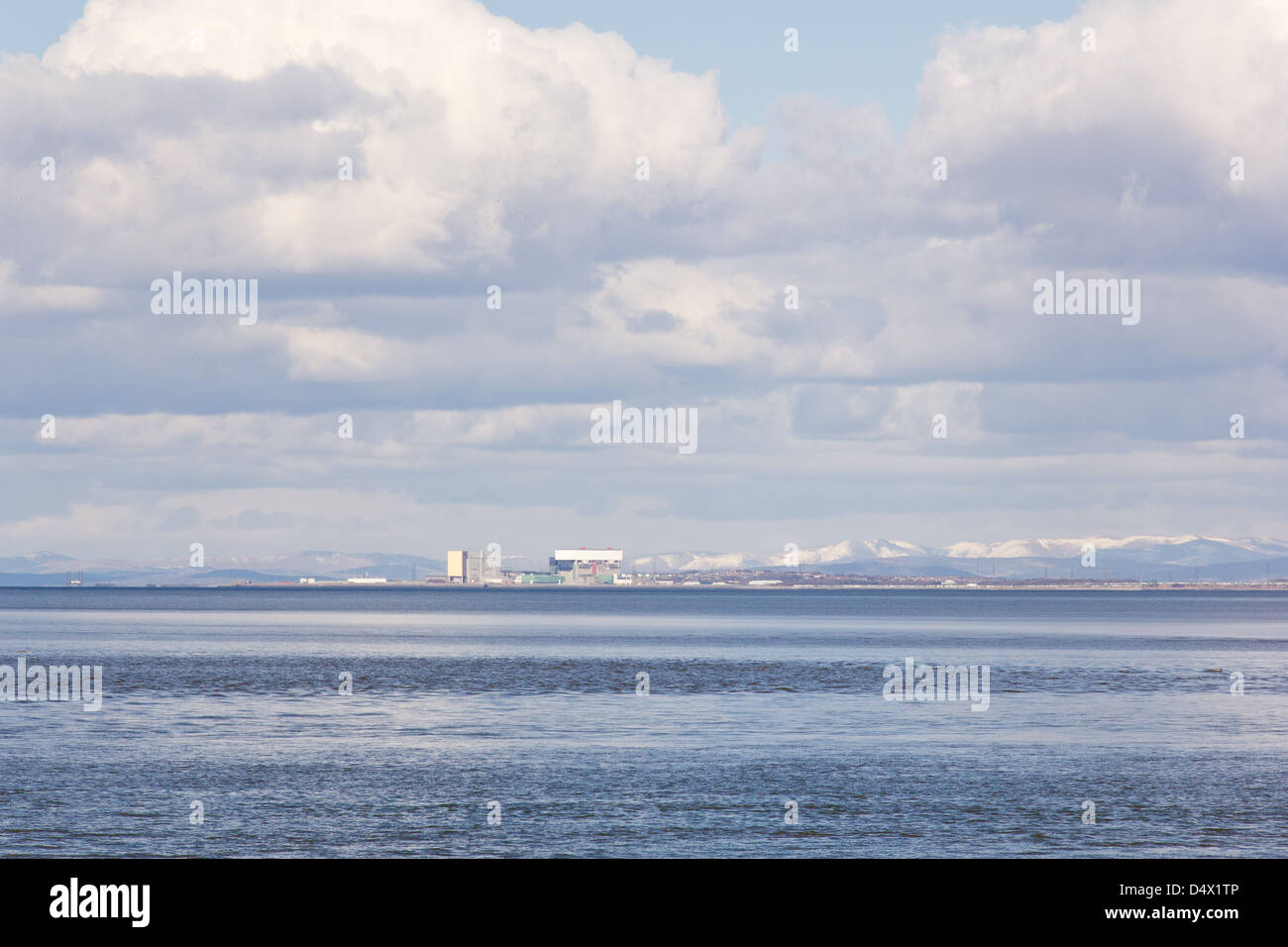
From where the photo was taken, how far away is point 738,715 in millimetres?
87375

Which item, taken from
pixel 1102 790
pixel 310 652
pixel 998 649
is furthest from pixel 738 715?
pixel 998 649

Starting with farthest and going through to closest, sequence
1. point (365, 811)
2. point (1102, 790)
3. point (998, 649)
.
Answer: point (998, 649) < point (1102, 790) < point (365, 811)

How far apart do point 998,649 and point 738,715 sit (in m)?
104

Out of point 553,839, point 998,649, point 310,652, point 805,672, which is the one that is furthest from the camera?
point 998,649

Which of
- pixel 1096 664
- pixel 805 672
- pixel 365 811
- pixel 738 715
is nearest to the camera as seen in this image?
pixel 365 811

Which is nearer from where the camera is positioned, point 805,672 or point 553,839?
point 553,839
